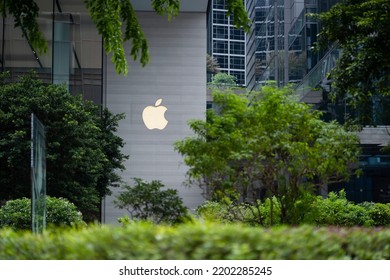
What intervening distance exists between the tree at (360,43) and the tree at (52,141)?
603 cm

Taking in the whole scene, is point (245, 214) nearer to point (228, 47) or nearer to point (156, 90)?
point (156, 90)

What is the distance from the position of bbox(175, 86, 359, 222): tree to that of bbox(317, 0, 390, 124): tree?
70cm

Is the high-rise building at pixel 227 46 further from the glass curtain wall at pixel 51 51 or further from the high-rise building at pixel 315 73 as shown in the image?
the glass curtain wall at pixel 51 51

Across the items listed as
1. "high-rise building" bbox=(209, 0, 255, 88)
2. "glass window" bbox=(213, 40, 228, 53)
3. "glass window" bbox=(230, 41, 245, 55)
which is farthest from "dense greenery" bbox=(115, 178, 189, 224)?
"glass window" bbox=(213, 40, 228, 53)

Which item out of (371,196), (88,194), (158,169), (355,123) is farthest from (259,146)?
(371,196)

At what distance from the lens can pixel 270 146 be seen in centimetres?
1323

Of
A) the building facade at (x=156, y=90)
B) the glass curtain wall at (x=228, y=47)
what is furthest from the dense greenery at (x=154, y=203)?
the glass curtain wall at (x=228, y=47)

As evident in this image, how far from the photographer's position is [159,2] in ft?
27.0

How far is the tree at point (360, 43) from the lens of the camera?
1332 cm

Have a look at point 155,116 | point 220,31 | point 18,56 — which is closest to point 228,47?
point 220,31

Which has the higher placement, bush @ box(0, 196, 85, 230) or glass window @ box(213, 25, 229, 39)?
glass window @ box(213, 25, 229, 39)

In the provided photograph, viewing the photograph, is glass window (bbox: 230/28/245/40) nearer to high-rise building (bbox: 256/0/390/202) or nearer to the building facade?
high-rise building (bbox: 256/0/390/202)

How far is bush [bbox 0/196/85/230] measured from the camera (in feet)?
46.2
